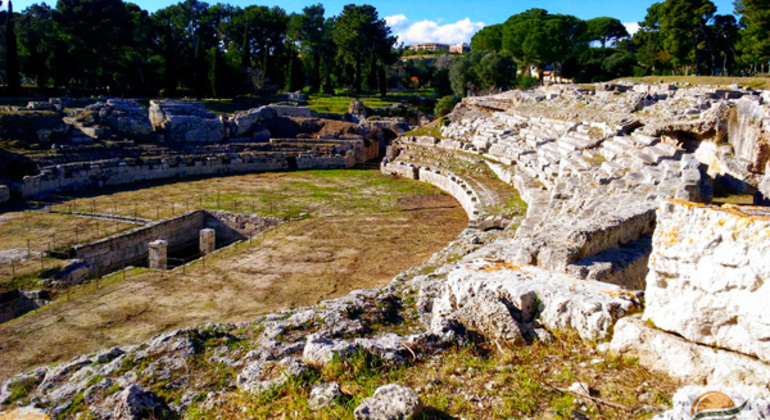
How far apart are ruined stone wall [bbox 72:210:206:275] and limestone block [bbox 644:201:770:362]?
1318 cm

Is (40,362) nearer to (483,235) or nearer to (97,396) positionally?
(97,396)

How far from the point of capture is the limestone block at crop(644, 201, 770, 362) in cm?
342

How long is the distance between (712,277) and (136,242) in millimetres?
14689

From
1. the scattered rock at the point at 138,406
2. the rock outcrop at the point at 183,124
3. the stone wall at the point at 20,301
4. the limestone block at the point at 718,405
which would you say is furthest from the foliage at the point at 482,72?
the limestone block at the point at 718,405

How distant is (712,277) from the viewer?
3.66 meters

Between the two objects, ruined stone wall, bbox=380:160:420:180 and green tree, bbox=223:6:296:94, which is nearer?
ruined stone wall, bbox=380:160:420:180

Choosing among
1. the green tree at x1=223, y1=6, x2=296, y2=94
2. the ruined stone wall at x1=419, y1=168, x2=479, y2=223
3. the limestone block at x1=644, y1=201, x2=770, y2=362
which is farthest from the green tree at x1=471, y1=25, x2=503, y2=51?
the limestone block at x1=644, y1=201, x2=770, y2=362

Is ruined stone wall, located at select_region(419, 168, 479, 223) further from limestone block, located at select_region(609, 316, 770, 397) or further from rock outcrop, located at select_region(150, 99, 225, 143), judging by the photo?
rock outcrop, located at select_region(150, 99, 225, 143)

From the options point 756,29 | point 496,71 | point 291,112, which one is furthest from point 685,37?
point 291,112

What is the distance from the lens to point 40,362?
7723 millimetres

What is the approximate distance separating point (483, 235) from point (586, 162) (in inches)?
173

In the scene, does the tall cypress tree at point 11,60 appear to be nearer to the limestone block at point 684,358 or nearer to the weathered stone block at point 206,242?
the weathered stone block at point 206,242

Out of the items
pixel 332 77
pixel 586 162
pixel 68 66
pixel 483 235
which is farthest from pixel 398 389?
pixel 332 77

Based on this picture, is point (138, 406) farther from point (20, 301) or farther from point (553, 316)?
point (20, 301)
